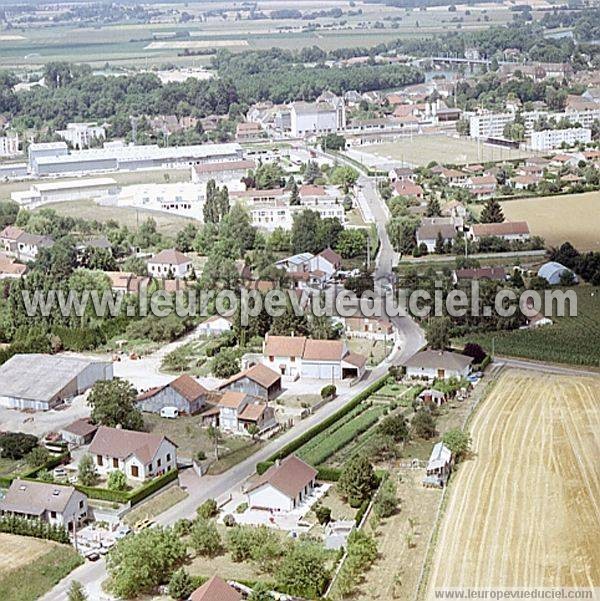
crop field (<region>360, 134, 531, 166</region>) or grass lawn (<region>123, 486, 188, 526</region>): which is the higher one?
crop field (<region>360, 134, 531, 166</region>)

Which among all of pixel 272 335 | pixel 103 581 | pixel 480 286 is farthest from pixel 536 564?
pixel 480 286

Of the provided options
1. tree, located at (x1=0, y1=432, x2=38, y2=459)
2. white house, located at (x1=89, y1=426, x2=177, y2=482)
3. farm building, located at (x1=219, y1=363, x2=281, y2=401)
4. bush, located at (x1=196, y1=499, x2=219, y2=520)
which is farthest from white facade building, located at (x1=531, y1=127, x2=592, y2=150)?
bush, located at (x1=196, y1=499, x2=219, y2=520)

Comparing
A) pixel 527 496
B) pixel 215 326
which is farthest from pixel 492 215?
pixel 527 496

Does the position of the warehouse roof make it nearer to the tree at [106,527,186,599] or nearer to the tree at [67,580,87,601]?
the tree at [106,527,186,599]

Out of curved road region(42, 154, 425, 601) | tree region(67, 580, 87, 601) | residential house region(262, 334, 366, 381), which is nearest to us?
tree region(67, 580, 87, 601)

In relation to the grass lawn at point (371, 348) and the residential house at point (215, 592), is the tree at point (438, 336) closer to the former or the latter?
the grass lawn at point (371, 348)

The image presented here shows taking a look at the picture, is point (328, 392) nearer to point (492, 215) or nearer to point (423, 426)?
point (423, 426)

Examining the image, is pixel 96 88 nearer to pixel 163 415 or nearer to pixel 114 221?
pixel 114 221
